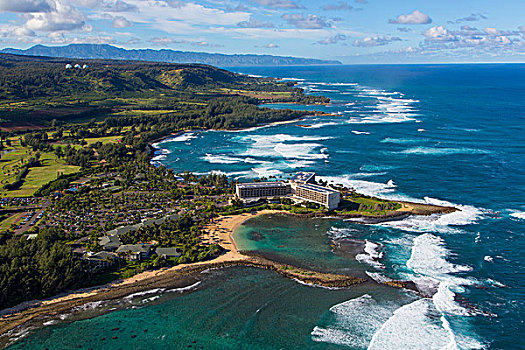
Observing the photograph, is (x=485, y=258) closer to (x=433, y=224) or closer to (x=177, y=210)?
(x=433, y=224)

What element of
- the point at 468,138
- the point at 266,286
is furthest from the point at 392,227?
the point at 468,138

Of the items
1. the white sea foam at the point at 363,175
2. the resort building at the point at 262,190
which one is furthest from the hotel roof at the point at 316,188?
the white sea foam at the point at 363,175

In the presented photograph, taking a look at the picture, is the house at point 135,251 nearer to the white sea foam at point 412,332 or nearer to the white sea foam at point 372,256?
the white sea foam at point 372,256

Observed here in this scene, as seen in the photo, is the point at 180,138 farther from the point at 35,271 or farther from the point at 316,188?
the point at 35,271

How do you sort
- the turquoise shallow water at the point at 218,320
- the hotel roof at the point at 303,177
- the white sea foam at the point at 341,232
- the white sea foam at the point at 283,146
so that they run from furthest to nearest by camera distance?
the white sea foam at the point at 283,146 < the hotel roof at the point at 303,177 < the white sea foam at the point at 341,232 < the turquoise shallow water at the point at 218,320

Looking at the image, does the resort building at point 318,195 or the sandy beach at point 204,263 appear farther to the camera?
the resort building at point 318,195

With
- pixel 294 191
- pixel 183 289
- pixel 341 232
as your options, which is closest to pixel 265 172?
pixel 294 191
